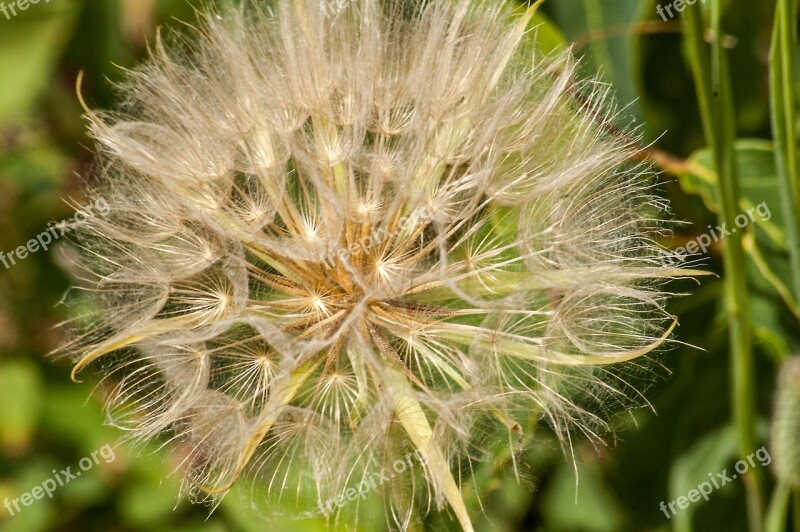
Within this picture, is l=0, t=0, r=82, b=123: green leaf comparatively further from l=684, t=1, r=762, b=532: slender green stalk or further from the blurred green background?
l=684, t=1, r=762, b=532: slender green stalk

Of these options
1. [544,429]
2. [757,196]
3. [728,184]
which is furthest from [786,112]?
[544,429]

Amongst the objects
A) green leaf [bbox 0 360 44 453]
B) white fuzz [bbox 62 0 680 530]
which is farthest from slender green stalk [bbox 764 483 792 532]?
green leaf [bbox 0 360 44 453]

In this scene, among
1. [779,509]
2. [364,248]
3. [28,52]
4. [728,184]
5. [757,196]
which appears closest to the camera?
[364,248]

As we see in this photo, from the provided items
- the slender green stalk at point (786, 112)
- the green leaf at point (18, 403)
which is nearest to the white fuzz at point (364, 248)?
the slender green stalk at point (786, 112)

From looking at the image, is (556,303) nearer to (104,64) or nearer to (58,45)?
(104,64)

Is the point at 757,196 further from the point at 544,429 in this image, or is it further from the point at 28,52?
the point at 28,52
